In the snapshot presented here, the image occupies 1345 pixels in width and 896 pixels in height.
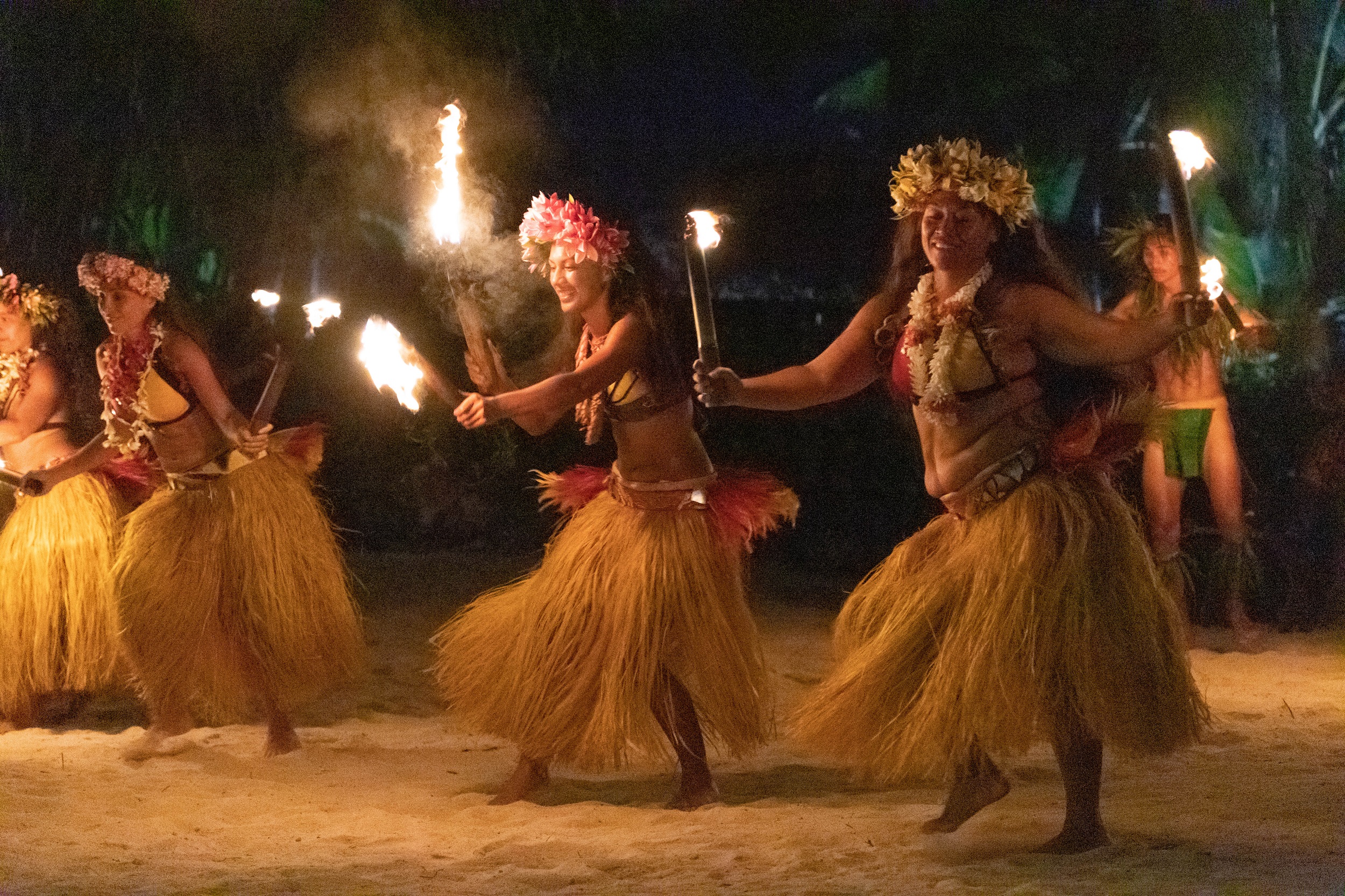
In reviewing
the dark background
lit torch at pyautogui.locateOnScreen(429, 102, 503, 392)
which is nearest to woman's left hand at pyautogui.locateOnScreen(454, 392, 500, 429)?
lit torch at pyautogui.locateOnScreen(429, 102, 503, 392)

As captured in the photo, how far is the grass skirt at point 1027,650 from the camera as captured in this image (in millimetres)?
2938

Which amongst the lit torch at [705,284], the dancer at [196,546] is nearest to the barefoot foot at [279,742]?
the dancer at [196,546]

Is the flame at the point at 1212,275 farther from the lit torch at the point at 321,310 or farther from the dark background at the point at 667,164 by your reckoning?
the dark background at the point at 667,164

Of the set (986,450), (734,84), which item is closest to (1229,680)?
(986,450)

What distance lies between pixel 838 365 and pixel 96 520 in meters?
2.52

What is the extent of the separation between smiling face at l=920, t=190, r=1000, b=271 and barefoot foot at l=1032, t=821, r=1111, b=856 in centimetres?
115

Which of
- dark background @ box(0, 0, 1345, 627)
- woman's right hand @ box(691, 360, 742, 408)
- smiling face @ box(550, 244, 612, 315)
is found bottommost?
woman's right hand @ box(691, 360, 742, 408)

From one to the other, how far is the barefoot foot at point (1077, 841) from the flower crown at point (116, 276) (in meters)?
2.86

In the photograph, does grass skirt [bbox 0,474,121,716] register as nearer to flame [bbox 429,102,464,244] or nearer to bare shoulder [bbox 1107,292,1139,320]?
flame [bbox 429,102,464,244]

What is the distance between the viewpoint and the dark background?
769 cm

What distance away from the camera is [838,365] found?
3320 millimetres

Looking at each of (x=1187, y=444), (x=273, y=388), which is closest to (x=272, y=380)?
(x=273, y=388)

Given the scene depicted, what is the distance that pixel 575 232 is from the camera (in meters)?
3.65

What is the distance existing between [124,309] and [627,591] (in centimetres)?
180
